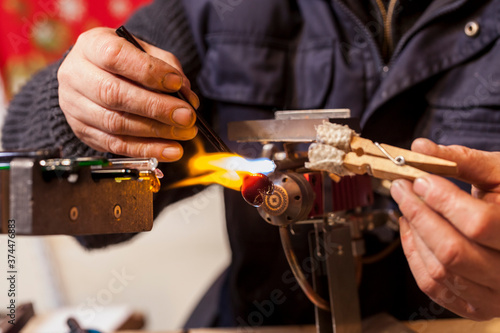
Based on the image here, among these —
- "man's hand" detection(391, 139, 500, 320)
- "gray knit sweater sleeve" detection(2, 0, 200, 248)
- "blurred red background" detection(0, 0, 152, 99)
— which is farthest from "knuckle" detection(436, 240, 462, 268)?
"blurred red background" detection(0, 0, 152, 99)

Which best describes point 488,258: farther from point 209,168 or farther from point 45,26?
point 45,26

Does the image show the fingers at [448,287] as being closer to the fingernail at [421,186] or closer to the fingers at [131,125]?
the fingernail at [421,186]

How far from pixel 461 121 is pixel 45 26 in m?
1.00

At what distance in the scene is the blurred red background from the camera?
103cm

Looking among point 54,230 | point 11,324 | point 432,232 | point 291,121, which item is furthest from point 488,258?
point 11,324

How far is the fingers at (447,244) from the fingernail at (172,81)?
0.22 m

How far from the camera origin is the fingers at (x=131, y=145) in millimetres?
425

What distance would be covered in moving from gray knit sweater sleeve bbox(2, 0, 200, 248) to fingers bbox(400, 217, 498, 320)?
12.9 inches

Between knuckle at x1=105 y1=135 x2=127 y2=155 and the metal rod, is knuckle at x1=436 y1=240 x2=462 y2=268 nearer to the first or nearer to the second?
the metal rod

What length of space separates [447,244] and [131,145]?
32 cm

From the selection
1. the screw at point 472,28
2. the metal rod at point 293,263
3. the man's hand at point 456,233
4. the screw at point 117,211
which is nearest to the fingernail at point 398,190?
the man's hand at point 456,233

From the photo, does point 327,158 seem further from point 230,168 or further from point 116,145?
point 116,145

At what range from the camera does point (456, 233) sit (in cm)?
32

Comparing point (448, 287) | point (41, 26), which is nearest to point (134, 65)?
point (448, 287)
